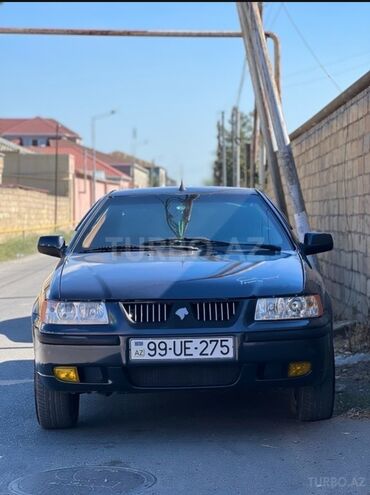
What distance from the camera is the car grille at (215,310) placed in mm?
4453

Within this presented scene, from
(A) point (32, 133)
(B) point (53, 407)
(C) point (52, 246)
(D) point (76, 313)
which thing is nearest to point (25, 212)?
(C) point (52, 246)

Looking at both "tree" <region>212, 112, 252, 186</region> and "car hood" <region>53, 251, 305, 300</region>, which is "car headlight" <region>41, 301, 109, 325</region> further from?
"tree" <region>212, 112, 252, 186</region>

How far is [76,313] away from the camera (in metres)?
4.51

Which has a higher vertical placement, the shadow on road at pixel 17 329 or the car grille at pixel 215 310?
the car grille at pixel 215 310

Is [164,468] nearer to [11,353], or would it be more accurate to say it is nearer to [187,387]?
[187,387]

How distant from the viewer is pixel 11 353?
7.80 m

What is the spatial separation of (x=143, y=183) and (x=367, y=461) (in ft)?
330

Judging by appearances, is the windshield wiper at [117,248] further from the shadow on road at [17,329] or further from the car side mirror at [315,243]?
the shadow on road at [17,329]

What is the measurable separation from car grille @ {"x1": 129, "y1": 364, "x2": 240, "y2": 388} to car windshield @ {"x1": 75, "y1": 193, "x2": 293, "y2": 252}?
1.24 metres

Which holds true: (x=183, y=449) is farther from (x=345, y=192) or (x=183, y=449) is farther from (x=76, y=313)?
(x=345, y=192)

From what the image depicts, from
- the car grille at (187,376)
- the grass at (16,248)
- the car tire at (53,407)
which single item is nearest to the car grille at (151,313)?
the car grille at (187,376)

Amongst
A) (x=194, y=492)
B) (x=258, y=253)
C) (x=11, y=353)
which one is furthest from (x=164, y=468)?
(x=11, y=353)

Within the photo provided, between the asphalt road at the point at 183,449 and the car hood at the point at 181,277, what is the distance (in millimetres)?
925

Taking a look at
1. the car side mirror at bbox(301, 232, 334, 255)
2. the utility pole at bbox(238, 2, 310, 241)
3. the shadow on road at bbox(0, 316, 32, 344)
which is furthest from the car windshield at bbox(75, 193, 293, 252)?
the utility pole at bbox(238, 2, 310, 241)
